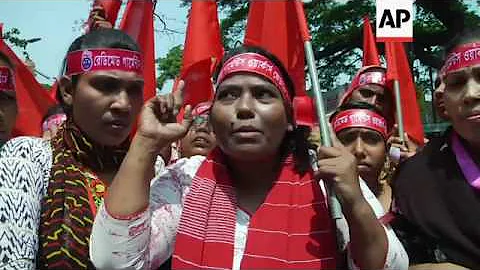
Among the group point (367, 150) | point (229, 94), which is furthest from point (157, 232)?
point (367, 150)

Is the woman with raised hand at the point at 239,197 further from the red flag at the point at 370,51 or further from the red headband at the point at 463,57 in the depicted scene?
the red flag at the point at 370,51

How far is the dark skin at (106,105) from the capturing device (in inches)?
94.2

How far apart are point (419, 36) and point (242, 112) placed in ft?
50.0

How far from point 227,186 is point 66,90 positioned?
76 centimetres

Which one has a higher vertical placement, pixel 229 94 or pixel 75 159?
pixel 229 94

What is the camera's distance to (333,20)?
16812 mm

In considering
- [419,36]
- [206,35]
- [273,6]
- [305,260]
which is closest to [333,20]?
[419,36]

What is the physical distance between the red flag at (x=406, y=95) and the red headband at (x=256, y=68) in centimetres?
257

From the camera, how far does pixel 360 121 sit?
12.2 ft

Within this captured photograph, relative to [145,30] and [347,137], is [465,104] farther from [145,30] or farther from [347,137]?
[145,30]

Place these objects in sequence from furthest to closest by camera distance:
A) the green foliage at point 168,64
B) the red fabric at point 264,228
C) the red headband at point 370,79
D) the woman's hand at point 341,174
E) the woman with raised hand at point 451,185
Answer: the green foliage at point 168,64, the red headband at point 370,79, the woman with raised hand at point 451,185, the red fabric at point 264,228, the woman's hand at point 341,174

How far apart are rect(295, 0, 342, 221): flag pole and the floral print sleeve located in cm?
48

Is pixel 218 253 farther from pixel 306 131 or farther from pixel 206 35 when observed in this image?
pixel 206 35

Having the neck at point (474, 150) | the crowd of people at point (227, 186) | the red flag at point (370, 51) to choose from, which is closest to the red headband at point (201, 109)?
the crowd of people at point (227, 186)
